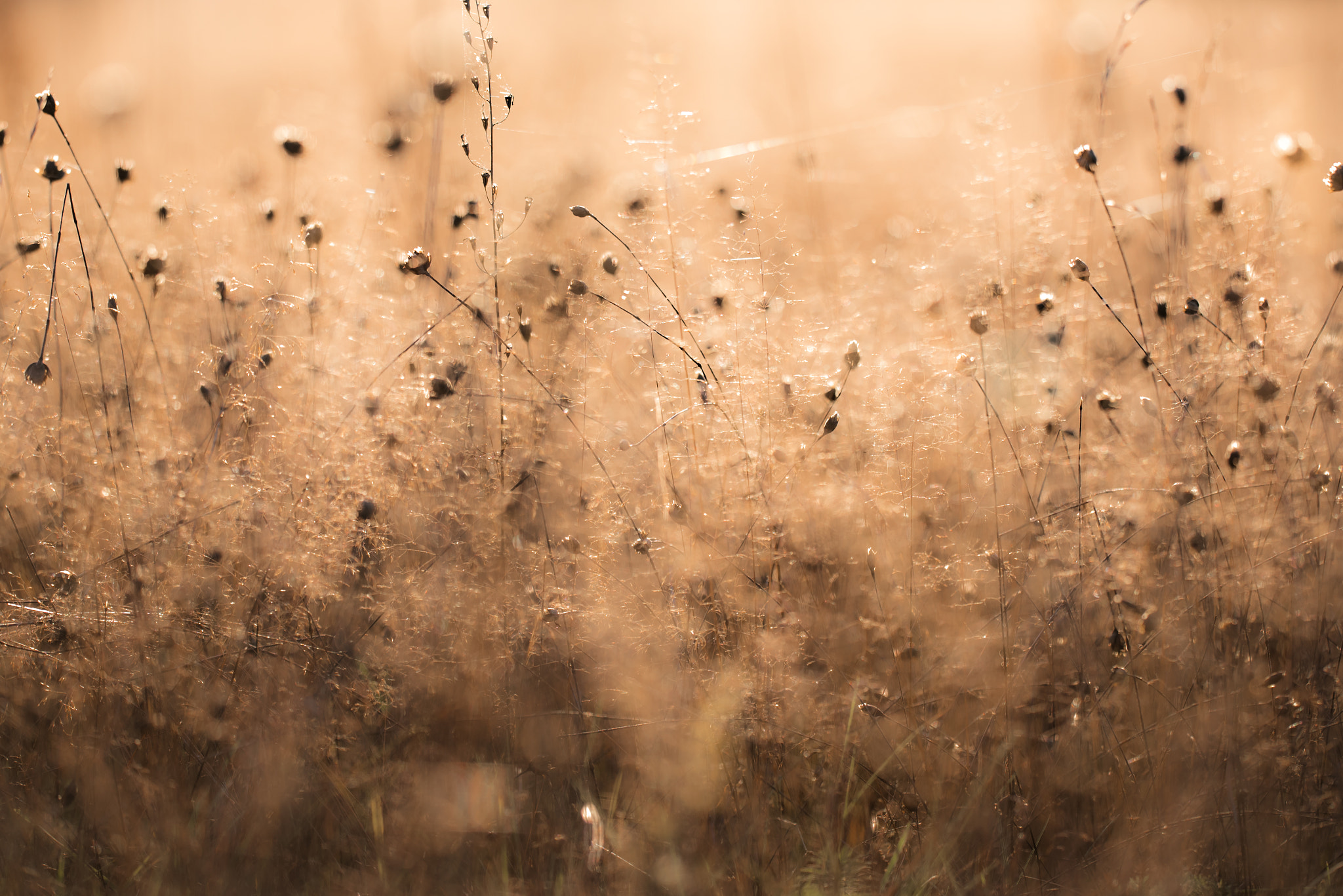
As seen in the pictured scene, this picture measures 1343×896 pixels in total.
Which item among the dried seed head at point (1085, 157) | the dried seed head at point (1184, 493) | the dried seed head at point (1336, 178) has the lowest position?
the dried seed head at point (1184, 493)

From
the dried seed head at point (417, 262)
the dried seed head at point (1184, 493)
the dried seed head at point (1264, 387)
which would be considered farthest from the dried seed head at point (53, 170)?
the dried seed head at point (1264, 387)

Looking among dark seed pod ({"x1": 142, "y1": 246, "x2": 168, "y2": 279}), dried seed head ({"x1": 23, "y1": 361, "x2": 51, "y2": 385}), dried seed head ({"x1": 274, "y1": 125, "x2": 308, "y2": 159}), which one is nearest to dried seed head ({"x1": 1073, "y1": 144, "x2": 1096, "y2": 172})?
dried seed head ({"x1": 274, "y1": 125, "x2": 308, "y2": 159})

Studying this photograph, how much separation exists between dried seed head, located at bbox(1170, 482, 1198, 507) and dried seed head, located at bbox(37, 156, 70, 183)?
1987 millimetres

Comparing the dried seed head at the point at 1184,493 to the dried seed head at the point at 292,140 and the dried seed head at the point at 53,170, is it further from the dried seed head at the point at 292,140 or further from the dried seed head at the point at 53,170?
the dried seed head at the point at 53,170

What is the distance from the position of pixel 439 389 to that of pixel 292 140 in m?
0.78

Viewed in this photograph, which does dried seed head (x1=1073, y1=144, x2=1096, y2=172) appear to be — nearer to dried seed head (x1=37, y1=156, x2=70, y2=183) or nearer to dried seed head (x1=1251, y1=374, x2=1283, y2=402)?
dried seed head (x1=1251, y1=374, x2=1283, y2=402)

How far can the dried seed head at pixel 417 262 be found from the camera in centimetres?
138

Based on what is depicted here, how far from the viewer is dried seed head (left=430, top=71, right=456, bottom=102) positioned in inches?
64.6

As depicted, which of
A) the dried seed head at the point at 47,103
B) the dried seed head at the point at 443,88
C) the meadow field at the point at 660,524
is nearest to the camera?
the meadow field at the point at 660,524

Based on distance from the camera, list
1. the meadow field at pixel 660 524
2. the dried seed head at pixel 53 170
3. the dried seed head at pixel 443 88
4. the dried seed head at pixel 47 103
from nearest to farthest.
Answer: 1. the meadow field at pixel 660 524
2. the dried seed head at pixel 47 103
3. the dried seed head at pixel 53 170
4. the dried seed head at pixel 443 88

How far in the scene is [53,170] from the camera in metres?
1.39

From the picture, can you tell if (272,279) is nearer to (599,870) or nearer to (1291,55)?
(599,870)

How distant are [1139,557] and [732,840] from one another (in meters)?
0.80

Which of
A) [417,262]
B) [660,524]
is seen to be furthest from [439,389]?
[660,524]
